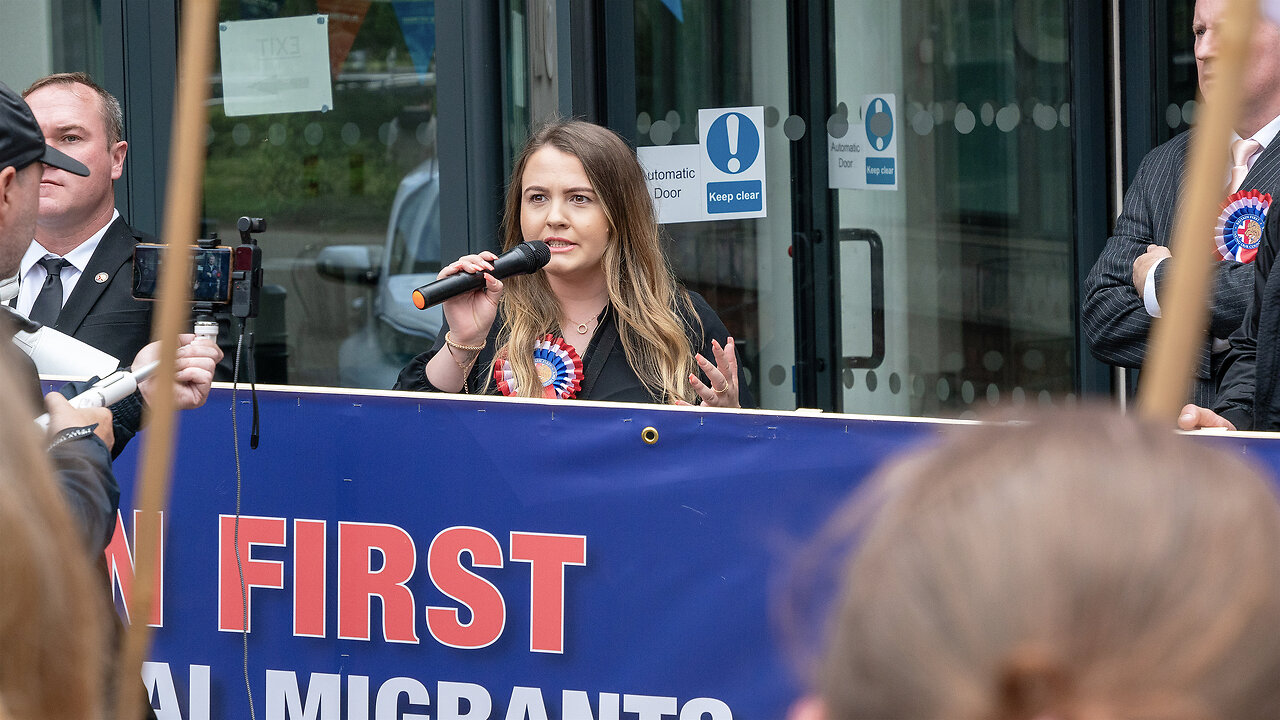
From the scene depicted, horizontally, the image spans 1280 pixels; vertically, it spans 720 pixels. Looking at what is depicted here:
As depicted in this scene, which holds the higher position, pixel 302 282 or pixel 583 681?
pixel 302 282

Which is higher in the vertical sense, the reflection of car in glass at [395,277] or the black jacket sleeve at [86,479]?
the reflection of car in glass at [395,277]

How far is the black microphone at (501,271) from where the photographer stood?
3534 millimetres

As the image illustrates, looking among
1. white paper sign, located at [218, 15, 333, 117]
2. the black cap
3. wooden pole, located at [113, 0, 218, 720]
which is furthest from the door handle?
wooden pole, located at [113, 0, 218, 720]

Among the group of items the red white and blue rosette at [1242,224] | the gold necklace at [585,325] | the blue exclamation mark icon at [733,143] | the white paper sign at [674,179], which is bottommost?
the gold necklace at [585,325]

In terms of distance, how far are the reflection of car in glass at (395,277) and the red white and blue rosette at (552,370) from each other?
2184 mm

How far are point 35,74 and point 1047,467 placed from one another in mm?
6249

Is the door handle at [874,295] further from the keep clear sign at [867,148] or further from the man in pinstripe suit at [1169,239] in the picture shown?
the man in pinstripe suit at [1169,239]

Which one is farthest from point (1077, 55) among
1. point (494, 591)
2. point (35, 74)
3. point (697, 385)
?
point (35, 74)

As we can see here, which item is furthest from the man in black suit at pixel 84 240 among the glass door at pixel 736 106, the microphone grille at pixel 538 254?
the glass door at pixel 736 106

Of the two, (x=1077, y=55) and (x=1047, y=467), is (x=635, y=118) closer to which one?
(x=1077, y=55)

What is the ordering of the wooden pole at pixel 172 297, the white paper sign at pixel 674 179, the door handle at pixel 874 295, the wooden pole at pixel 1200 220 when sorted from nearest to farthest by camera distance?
1. the wooden pole at pixel 1200 220
2. the wooden pole at pixel 172 297
3. the white paper sign at pixel 674 179
4. the door handle at pixel 874 295

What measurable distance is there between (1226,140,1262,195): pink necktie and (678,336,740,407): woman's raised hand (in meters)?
1.51

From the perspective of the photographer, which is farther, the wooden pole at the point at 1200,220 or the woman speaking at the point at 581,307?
the woman speaking at the point at 581,307

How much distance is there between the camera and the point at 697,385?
359 cm
